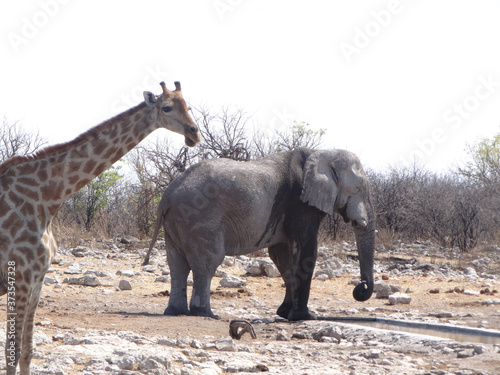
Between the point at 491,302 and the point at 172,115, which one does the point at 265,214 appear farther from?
the point at 491,302

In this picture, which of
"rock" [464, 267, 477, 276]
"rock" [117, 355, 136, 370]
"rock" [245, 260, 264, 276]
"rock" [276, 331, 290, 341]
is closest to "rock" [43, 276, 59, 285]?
"rock" [245, 260, 264, 276]

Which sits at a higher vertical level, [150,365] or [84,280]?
[84,280]

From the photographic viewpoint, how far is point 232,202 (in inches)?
369

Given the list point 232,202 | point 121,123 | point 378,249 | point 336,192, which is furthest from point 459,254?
point 121,123

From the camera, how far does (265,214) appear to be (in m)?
9.64

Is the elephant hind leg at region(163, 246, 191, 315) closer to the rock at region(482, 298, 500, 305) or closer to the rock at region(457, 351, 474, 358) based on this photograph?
the rock at region(457, 351, 474, 358)

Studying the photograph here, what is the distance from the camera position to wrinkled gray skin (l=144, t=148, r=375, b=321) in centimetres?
923

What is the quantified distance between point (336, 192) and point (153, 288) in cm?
381

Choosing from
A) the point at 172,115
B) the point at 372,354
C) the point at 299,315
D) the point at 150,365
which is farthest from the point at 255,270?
the point at 150,365

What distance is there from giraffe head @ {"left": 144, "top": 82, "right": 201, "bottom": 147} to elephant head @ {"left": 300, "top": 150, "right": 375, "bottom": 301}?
3442 millimetres

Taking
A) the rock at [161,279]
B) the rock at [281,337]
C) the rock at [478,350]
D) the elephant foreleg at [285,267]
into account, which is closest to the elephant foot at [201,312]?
the elephant foreleg at [285,267]

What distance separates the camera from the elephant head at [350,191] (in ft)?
33.0

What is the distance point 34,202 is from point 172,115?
1786 millimetres

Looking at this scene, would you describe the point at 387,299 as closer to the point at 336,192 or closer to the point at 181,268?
the point at 336,192
